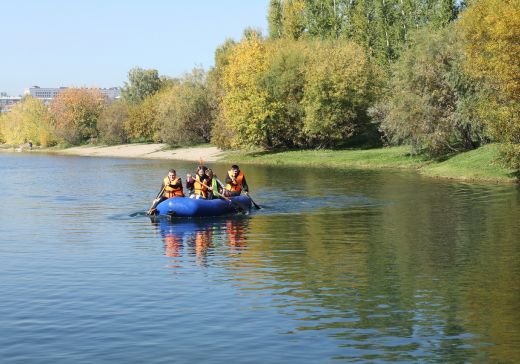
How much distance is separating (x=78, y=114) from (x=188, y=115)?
1587 inches

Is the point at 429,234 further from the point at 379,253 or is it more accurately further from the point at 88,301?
the point at 88,301

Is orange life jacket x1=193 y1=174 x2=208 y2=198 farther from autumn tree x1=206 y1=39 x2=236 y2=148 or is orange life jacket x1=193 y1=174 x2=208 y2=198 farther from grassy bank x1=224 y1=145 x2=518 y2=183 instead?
autumn tree x1=206 y1=39 x2=236 y2=148

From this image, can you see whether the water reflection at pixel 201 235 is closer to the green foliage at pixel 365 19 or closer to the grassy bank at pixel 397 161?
the grassy bank at pixel 397 161

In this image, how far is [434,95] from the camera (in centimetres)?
5759

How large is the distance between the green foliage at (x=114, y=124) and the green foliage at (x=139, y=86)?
47.6 feet

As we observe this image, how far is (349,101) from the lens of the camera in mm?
75062

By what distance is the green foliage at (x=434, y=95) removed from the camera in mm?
56250

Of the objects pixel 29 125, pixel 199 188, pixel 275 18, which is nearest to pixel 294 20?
pixel 275 18

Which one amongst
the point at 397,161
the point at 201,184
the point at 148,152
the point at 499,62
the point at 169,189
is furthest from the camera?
the point at 148,152

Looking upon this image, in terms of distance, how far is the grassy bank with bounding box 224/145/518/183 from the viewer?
5159 centimetres

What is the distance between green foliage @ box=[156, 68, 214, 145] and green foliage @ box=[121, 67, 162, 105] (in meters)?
38.2

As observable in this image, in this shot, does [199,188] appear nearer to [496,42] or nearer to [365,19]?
[496,42]

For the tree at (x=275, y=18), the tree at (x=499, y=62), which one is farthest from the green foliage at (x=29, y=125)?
the tree at (x=499, y=62)

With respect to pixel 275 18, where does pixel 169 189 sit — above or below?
below
